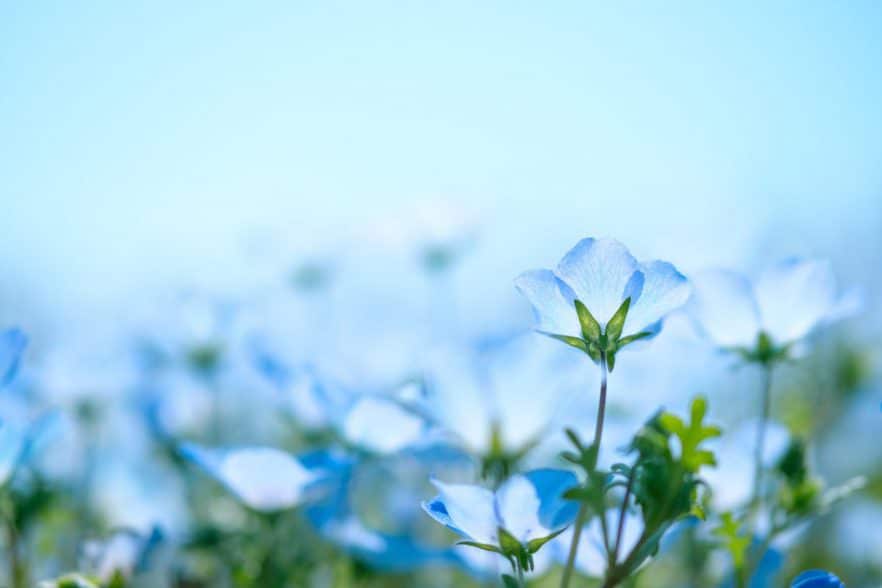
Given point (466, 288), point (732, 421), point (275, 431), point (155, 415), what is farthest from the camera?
point (466, 288)

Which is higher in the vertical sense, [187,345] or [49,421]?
[187,345]

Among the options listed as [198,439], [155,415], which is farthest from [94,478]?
[155,415]

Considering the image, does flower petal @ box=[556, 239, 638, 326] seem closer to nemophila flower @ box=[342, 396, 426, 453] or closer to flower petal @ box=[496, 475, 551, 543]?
flower petal @ box=[496, 475, 551, 543]

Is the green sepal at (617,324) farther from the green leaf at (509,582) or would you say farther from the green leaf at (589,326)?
the green leaf at (509,582)

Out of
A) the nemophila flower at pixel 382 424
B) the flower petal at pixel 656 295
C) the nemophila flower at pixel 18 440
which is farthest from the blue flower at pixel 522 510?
the nemophila flower at pixel 18 440

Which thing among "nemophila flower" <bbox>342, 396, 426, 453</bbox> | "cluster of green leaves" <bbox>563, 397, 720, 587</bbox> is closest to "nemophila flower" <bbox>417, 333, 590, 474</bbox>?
"nemophila flower" <bbox>342, 396, 426, 453</bbox>

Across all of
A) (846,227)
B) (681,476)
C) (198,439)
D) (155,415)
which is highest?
(846,227)

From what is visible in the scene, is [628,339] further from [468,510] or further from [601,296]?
[468,510]

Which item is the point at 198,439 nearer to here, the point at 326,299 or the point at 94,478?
the point at 94,478
